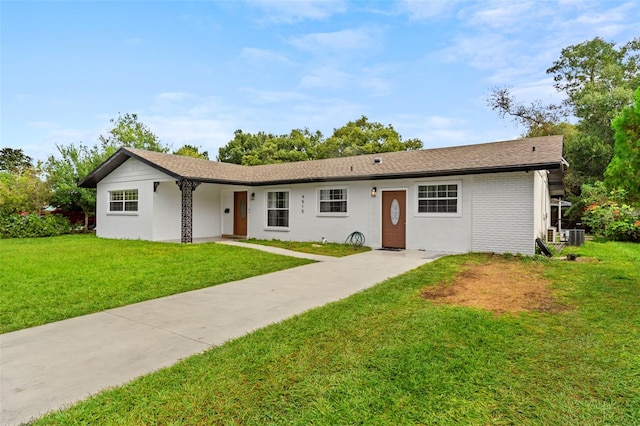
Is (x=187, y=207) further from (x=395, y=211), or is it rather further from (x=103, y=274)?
(x=395, y=211)

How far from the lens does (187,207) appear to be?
49.9ft

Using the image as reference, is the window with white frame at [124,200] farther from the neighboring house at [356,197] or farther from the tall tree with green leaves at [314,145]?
the tall tree with green leaves at [314,145]

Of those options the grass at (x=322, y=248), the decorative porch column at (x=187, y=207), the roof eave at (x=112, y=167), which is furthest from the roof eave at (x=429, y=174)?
the roof eave at (x=112, y=167)

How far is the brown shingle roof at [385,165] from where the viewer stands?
10.2 m

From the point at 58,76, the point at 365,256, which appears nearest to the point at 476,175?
the point at 365,256

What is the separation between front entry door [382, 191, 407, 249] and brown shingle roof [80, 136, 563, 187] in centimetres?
84

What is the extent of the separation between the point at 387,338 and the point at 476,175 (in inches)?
329

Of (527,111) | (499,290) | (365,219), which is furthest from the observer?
(527,111)

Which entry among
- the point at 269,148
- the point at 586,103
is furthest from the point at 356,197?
the point at 269,148

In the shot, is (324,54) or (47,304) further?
(324,54)

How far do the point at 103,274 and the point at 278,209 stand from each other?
27.2 ft

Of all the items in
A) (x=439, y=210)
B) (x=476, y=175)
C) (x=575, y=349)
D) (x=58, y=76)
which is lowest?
Answer: (x=575, y=349)

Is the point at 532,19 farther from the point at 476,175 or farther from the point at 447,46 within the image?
the point at 476,175

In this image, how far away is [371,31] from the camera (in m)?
13.7
